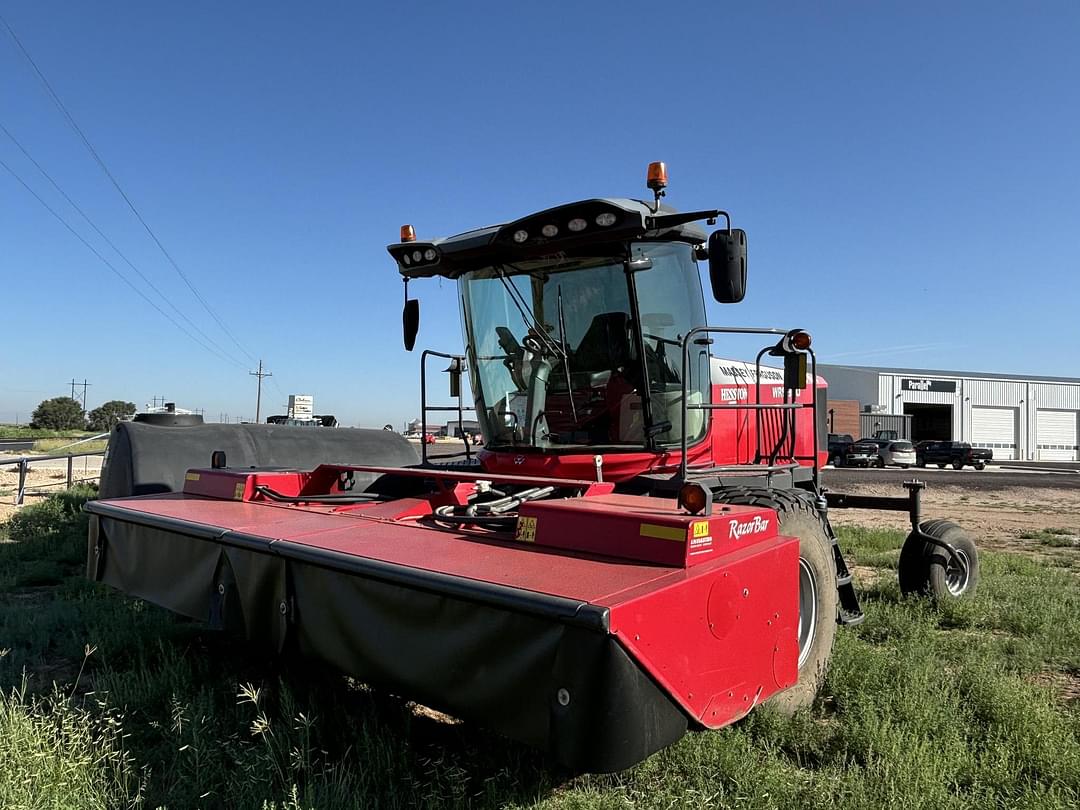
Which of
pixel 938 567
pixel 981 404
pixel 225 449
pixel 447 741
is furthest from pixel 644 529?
pixel 981 404

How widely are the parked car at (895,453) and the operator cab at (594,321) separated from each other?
34001 mm

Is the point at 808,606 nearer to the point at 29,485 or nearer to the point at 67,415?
the point at 29,485

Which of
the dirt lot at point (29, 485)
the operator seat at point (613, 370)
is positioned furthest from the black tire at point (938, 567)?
the dirt lot at point (29, 485)

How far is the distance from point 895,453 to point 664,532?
3663cm

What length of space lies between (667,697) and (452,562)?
→ 2.90 feet

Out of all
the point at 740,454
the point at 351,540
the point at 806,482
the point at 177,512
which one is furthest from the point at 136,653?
the point at 806,482

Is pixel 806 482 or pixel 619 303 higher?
pixel 619 303

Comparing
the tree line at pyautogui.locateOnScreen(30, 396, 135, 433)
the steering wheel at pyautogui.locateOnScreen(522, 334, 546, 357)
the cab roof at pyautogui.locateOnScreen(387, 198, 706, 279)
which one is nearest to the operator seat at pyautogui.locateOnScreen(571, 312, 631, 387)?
the steering wheel at pyautogui.locateOnScreen(522, 334, 546, 357)

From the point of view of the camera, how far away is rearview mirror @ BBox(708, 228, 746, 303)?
3.71 m

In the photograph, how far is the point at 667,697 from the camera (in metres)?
2.32

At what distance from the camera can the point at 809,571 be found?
3801 mm

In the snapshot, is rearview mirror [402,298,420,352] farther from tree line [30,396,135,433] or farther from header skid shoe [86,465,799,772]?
→ tree line [30,396,135,433]

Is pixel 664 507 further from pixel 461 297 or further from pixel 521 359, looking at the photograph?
pixel 461 297

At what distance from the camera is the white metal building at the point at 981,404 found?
49.7 meters
